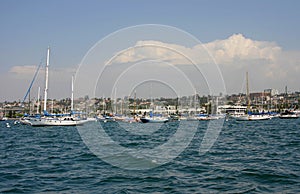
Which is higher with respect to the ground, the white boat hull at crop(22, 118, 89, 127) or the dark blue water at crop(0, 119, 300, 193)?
the dark blue water at crop(0, 119, 300, 193)

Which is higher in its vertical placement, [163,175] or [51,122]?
[163,175]

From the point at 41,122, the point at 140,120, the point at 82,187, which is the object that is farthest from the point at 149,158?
the point at 140,120

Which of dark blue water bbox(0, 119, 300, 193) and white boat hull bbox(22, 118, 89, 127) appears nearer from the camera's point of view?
dark blue water bbox(0, 119, 300, 193)

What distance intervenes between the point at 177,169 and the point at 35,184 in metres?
6.20

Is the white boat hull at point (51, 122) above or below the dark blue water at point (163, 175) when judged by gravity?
below

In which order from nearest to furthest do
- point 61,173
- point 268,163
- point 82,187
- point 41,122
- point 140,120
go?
point 82,187, point 61,173, point 268,163, point 41,122, point 140,120

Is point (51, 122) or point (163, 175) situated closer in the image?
point (163, 175)

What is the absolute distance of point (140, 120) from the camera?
317ft

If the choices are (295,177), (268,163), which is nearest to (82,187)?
(295,177)

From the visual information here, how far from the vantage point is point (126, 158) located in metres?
19.4

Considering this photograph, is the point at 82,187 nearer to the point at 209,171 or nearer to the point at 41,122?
the point at 209,171

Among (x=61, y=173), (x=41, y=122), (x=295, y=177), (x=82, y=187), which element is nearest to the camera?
(x=82, y=187)

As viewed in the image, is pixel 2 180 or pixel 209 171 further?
pixel 209 171

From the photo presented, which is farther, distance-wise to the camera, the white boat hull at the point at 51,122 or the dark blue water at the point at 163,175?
the white boat hull at the point at 51,122
